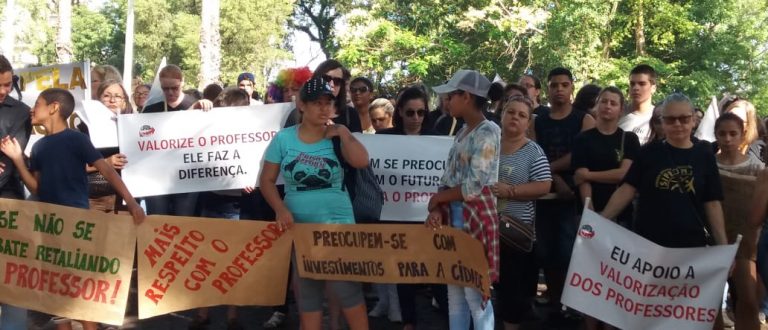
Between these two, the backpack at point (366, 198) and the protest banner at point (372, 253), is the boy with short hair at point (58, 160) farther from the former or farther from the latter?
the backpack at point (366, 198)

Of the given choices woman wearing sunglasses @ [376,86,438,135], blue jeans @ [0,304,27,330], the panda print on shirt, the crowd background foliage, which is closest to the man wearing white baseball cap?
the panda print on shirt

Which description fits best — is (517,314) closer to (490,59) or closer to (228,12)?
(490,59)

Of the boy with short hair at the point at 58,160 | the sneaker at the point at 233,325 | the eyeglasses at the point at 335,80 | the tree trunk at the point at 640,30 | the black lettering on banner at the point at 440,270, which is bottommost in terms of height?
the sneaker at the point at 233,325

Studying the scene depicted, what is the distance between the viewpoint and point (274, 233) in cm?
578

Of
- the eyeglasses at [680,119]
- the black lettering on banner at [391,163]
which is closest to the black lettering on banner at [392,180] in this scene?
the black lettering on banner at [391,163]

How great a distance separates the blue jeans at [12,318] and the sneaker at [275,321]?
195 centimetres

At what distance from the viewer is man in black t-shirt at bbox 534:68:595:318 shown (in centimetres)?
673

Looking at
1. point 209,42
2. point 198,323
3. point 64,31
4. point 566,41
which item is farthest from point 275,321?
point 566,41

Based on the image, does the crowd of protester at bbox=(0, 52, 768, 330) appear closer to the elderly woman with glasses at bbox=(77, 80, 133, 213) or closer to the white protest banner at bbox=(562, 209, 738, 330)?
the elderly woman with glasses at bbox=(77, 80, 133, 213)

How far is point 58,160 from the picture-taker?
5.66 m

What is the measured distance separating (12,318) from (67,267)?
489mm

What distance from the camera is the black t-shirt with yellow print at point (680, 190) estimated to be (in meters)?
5.26

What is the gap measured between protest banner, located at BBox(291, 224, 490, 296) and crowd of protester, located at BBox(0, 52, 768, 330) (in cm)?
8

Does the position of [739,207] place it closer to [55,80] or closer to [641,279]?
[641,279]
